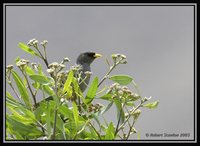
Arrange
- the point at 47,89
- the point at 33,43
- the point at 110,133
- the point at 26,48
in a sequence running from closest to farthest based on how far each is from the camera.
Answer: the point at 110,133 → the point at 47,89 → the point at 33,43 → the point at 26,48

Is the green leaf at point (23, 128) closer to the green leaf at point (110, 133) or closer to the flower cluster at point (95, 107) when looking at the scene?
the green leaf at point (110, 133)

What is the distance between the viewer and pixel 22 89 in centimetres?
375

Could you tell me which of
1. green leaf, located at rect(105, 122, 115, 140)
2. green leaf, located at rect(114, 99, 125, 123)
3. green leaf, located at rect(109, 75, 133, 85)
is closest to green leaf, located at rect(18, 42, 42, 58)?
green leaf, located at rect(109, 75, 133, 85)

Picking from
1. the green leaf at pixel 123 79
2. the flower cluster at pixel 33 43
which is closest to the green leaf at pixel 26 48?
the flower cluster at pixel 33 43

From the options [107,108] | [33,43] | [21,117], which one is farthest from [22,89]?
[107,108]

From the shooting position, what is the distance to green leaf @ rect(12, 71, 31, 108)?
3.68 m

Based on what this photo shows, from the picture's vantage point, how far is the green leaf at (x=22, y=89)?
368 centimetres

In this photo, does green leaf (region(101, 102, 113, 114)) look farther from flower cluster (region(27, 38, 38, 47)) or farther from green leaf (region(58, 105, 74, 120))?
flower cluster (region(27, 38, 38, 47))

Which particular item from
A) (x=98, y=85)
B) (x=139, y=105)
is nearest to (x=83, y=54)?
(x=98, y=85)

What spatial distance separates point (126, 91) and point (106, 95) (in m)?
0.57

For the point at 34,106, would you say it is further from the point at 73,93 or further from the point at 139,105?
the point at 139,105

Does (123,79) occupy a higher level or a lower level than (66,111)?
higher

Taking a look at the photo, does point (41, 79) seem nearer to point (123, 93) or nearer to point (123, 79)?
point (123, 93)

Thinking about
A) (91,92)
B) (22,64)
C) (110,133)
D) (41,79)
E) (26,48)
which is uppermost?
(26,48)
